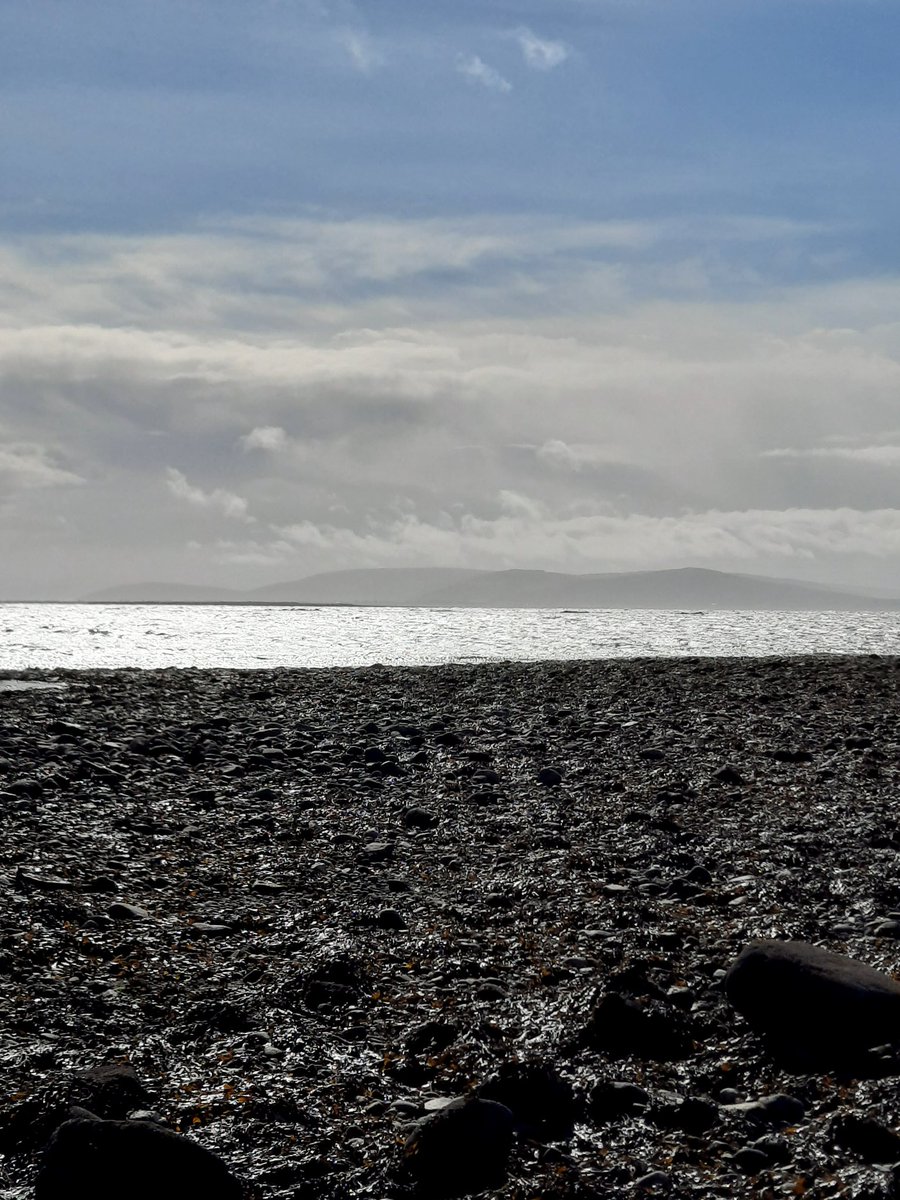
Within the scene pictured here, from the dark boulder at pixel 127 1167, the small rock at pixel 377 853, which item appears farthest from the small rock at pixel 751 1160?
the small rock at pixel 377 853

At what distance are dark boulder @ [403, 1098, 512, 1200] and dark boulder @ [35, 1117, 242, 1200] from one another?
77 centimetres

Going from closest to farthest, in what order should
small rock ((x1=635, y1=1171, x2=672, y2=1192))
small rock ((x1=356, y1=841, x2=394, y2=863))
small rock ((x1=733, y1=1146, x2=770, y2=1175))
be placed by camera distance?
small rock ((x1=635, y1=1171, x2=672, y2=1192))
small rock ((x1=733, y1=1146, x2=770, y2=1175))
small rock ((x1=356, y1=841, x2=394, y2=863))

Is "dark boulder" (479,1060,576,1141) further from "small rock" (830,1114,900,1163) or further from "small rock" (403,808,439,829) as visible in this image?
"small rock" (403,808,439,829)

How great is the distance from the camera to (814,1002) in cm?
578

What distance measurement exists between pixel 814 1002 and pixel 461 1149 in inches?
90.6

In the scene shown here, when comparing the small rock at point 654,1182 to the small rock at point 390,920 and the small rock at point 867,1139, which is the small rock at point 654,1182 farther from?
the small rock at point 390,920

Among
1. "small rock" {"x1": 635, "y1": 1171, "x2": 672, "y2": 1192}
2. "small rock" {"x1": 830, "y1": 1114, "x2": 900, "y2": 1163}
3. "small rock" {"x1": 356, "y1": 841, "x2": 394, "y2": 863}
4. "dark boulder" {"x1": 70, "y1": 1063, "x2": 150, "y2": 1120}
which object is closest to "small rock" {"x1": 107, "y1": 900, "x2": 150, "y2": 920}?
"small rock" {"x1": 356, "y1": 841, "x2": 394, "y2": 863}

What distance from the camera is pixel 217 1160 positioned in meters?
4.41

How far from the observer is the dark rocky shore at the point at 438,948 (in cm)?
469

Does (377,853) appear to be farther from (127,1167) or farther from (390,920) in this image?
(127,1167)

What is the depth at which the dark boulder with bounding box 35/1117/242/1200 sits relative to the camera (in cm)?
427

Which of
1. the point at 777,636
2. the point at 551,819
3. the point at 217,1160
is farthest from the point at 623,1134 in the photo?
the point at 777,636

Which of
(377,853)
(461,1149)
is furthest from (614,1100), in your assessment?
(377,853)

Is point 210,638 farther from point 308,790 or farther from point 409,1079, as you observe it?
point 409,1079
